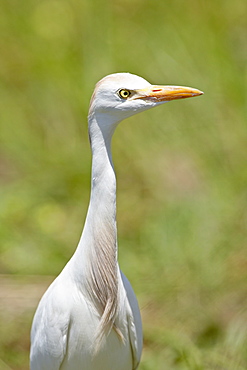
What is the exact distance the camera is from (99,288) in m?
2.06

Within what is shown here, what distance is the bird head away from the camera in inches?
72.7

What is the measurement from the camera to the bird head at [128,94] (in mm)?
1848

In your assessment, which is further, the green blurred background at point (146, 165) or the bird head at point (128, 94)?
the green blurred background at point (146, 165)

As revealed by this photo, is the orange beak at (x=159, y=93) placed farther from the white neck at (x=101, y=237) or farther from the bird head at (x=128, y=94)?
the white neck at (x=101, y=237)

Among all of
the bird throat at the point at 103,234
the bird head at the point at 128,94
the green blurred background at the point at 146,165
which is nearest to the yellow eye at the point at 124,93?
the bird head at the point at 128,94

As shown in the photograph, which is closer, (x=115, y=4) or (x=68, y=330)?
(x=68, y=330)

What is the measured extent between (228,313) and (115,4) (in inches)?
114

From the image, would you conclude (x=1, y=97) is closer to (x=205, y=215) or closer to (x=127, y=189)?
(x=127, y=189)

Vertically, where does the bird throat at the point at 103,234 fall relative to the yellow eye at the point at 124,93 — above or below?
below

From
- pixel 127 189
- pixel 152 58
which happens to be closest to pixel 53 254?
pixel 127 189

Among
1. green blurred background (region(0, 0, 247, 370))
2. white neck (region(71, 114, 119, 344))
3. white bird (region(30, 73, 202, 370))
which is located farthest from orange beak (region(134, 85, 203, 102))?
green blurred background (region(0, 0, 247, 370))

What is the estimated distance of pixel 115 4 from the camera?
5.23m

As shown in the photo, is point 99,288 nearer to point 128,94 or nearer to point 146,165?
point 128,94

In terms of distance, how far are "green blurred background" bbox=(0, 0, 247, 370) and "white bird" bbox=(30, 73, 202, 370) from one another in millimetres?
680
